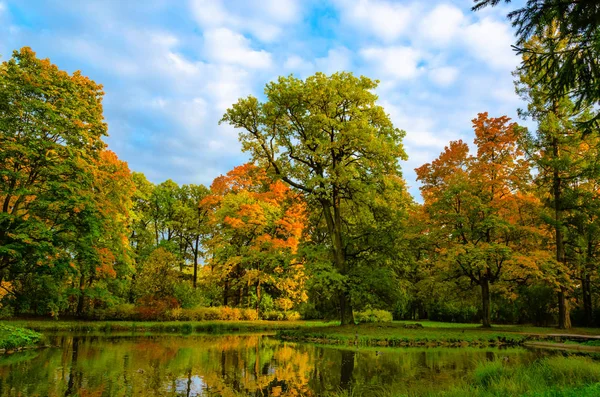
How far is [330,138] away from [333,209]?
16.1 feet

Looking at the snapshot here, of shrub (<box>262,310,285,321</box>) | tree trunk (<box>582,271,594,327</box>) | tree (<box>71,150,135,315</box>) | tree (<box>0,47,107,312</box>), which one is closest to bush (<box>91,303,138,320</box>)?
tree (<box>71,150,135,315</box>)

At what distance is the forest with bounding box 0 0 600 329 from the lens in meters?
18.3

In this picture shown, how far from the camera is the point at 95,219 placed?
18.7 metres

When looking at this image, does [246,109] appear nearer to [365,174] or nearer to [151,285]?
[365,174]

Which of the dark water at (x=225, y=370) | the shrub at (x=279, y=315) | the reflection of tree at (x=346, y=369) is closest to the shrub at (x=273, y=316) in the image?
the shrub at (x=279, y=315)

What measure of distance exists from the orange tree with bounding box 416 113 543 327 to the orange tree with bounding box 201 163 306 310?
10.1m

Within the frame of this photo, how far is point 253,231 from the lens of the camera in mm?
33656

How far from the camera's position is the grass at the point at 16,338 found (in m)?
15.0

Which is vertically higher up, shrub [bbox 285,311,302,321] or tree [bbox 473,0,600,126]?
tree [bbox 473,0,600,126]

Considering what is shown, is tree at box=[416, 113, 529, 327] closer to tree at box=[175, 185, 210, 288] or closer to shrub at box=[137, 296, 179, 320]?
shrub at box=[137, 296, 179, 320]

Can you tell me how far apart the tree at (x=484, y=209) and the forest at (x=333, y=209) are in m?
0.11

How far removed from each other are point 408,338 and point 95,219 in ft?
51.0

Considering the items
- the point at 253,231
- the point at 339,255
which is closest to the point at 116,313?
the point at 253,231

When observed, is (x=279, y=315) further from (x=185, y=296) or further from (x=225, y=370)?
(x=225, y=370)
